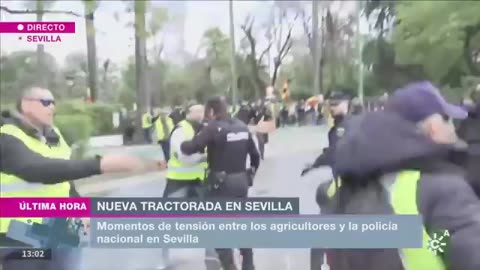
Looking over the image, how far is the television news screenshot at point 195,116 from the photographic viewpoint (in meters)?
2.60

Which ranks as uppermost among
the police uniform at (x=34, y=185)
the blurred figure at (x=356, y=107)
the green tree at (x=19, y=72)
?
the green tree at (x=19, y=72)

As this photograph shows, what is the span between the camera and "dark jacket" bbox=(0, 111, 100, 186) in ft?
8.63

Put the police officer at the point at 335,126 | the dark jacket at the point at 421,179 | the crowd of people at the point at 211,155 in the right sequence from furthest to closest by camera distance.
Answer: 1. the police officer at the point at 335,126
2. the crowd of people at the point at 211,155
3. the dark jacket at the point at 421,179

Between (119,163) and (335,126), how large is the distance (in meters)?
0.71

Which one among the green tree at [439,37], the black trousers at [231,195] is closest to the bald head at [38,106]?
the black trousers at [231,195]

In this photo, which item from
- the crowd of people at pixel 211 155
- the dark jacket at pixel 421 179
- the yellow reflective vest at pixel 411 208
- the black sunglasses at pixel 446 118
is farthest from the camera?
the crowd of people at pixel 211 155

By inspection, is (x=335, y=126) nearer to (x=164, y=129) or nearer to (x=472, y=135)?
(x=472, y=135)

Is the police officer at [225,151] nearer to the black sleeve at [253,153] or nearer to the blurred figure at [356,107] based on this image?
the black sleeve at [253,153]

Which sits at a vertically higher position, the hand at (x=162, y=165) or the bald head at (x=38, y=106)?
the bald head at (x=38, y=106)

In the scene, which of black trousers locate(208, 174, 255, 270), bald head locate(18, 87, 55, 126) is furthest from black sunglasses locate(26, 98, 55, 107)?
black trousers locate(208, 174, 255, 270)

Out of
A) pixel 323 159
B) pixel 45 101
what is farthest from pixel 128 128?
pixel 323 159

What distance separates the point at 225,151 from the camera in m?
2.75

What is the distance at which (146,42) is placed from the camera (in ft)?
8.79

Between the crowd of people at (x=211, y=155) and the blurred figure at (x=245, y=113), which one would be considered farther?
the blurred figure at (x=245, y=113)
